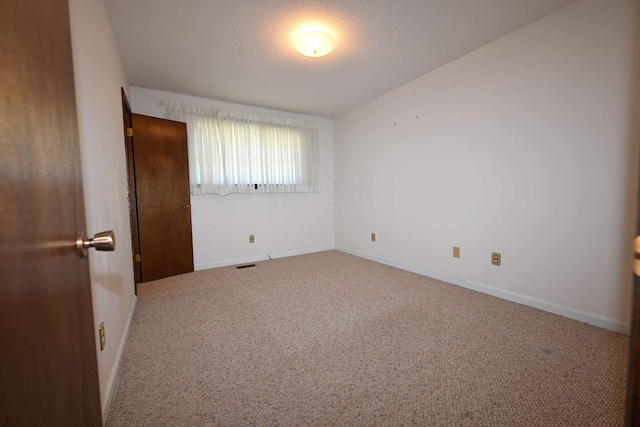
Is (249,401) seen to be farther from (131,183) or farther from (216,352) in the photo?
(131,183)

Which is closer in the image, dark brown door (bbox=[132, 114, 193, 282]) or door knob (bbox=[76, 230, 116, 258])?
door knob (bbox=[76, 230, 116, 258])

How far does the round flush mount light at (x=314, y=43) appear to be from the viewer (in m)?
2.22

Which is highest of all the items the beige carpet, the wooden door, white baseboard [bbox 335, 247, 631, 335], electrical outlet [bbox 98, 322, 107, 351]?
the wooden door

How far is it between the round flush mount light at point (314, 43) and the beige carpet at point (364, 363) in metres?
2.25

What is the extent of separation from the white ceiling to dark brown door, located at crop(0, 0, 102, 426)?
173cm

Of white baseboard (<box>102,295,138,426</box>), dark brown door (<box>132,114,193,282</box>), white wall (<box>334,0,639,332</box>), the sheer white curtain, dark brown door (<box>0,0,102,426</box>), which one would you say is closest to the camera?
dark brown door (<box>0,0,102,426</box>)

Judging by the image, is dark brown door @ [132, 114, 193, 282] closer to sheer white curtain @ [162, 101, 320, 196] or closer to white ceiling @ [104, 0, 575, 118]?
sheer white curtain @ [162, 101, 320, 196]

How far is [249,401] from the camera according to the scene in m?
1.31

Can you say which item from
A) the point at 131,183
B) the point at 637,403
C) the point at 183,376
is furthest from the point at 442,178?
the point at 131,183

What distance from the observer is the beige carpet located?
123 centimetres

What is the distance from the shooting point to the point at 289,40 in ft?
7.68

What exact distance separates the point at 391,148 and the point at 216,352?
10.1ft

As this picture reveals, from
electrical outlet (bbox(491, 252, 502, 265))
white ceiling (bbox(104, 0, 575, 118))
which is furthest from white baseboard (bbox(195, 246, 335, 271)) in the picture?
electrical outlet (bbox(491, 252, 502, 265))

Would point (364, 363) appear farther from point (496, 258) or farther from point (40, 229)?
point (496, 258)
